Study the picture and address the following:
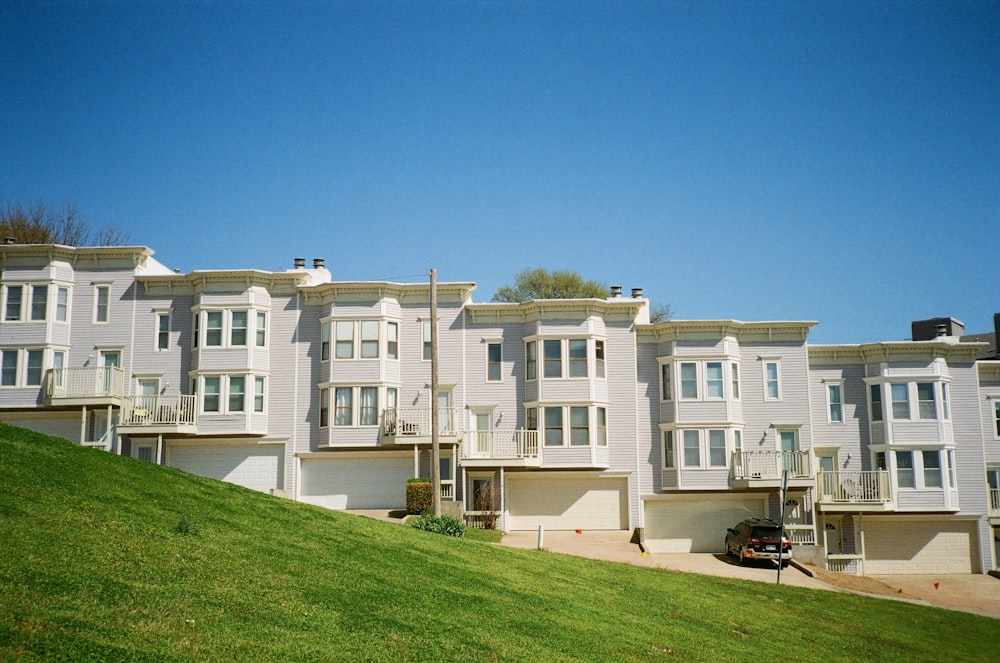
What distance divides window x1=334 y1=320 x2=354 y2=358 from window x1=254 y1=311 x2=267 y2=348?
300cm

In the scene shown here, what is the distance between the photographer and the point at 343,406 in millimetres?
39281

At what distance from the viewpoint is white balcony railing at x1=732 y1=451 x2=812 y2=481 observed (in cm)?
3852

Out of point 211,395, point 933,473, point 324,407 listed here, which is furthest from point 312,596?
point 933,473

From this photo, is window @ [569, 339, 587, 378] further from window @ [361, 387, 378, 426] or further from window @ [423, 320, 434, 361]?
window @ [361, 387, 378, 426]

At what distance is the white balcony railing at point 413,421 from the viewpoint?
38.3 m

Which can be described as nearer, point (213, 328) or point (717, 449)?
point (717, 449)

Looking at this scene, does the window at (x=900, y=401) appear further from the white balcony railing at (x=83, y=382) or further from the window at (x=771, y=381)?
the white balcony railing at (x=83, y=382)

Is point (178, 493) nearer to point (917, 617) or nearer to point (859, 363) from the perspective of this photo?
point (917, 617)

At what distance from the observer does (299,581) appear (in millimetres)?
15781

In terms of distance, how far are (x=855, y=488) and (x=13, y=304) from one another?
34402 millimetres

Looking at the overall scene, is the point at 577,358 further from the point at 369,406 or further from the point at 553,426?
the point at 369,406

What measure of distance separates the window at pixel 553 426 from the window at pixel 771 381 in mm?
8696

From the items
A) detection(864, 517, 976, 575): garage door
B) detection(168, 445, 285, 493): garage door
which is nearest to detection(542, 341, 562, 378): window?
detection(168, 445, 285, 493): garage door

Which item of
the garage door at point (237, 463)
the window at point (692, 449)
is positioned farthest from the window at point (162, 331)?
the window at point (692, 449)
